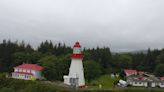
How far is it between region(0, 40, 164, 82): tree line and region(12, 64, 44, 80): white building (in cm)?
147

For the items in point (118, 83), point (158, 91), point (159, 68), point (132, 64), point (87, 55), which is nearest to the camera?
point (158, 91)

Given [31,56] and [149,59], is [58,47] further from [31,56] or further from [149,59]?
[149,59]

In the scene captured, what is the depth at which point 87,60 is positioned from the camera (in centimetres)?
5038

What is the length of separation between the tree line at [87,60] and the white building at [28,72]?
147 centimetres

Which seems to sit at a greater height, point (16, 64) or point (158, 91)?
point (16, 64)

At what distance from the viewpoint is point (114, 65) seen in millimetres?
56500

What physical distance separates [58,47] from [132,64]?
17308mm

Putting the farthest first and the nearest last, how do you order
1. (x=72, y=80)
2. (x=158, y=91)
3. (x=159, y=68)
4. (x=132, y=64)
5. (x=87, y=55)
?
(x=132, y=64) → (x=87, y=55) → (x=159, y=68) → (x=72, y=80) → (x=158, y=91)

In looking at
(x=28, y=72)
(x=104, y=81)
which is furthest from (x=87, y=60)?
(x=28, y=72)

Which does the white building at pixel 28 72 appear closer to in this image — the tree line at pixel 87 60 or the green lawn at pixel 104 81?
the tree line at pixel 87 60

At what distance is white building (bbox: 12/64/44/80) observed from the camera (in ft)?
149

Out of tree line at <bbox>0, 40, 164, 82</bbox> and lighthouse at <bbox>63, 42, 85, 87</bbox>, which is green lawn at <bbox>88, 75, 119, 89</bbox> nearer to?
tree line at <bbox>0, 40, 164, 82</bbox>

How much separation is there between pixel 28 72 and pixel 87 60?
37.1 feet

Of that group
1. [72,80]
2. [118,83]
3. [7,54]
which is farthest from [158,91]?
[7,54]
